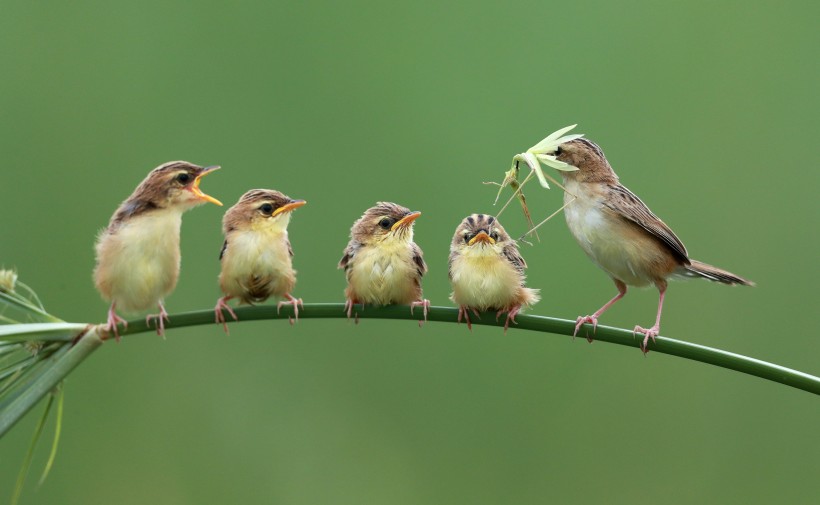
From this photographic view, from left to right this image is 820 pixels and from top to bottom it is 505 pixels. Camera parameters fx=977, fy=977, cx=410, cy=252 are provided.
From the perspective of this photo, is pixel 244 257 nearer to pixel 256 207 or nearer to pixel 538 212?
pixel 256 207

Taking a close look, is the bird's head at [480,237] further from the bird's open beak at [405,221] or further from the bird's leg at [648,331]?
the bird's leg at [648,331]

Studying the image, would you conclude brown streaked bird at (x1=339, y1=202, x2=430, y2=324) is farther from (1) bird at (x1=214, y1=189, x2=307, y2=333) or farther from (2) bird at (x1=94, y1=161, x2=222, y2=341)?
(2) bird at (x1=94, y1=161, x2=222, y2=341)

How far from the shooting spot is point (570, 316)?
739cm

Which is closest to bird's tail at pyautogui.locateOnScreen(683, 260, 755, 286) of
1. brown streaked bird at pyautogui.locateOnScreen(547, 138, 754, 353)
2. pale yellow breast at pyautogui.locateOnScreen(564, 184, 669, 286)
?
brown streaked bird at pyautogui.locateOnScreen(547, 138, 754, 353)

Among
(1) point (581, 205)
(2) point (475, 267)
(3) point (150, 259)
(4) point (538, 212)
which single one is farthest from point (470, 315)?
(4) point (538, 212)

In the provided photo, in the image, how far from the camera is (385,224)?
4.72 meters

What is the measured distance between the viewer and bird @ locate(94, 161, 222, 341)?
4.21 meters

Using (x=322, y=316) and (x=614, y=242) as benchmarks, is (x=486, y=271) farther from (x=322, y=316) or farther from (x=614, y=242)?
(x=322, y=316)

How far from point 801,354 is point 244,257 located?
199 inches

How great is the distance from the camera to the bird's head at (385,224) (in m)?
4.69

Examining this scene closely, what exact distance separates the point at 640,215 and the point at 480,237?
0.79 meters

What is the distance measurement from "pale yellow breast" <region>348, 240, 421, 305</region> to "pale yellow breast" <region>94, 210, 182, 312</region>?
2.74 ft

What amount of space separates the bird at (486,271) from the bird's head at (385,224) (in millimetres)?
260

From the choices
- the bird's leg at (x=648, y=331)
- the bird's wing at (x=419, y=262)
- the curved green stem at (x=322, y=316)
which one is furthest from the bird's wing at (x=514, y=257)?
the curved green stem at (x=322, y=316)
